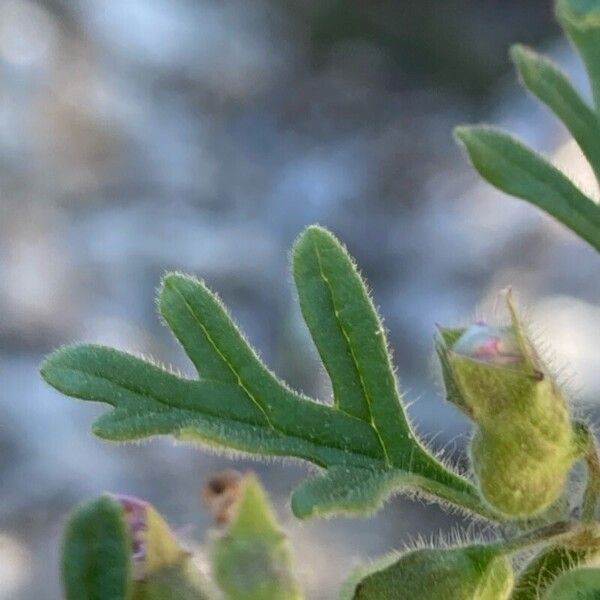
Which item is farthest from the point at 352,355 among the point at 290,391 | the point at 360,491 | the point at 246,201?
the point at 246,201

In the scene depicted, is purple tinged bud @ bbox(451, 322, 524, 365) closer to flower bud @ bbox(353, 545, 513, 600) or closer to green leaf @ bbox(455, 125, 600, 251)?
flower bud @ bbox(353, 545, 513, 600)

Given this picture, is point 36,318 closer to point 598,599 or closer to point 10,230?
point 10,230

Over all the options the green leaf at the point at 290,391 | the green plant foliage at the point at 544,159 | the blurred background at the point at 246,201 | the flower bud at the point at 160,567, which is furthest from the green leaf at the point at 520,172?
the blurred background at the point at 246,201

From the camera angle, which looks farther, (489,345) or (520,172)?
(520,172)

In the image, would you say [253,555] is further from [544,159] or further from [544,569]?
[544,159]

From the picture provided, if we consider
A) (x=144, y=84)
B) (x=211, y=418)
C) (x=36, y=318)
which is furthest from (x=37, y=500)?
(x=211, y=418)

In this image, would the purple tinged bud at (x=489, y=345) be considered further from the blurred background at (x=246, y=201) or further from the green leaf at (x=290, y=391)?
the blurred background at (x=246, y=201)

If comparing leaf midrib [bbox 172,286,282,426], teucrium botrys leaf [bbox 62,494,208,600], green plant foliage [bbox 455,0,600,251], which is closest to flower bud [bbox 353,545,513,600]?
teucrium botrys leaf [bbox 62,494,208,600]
